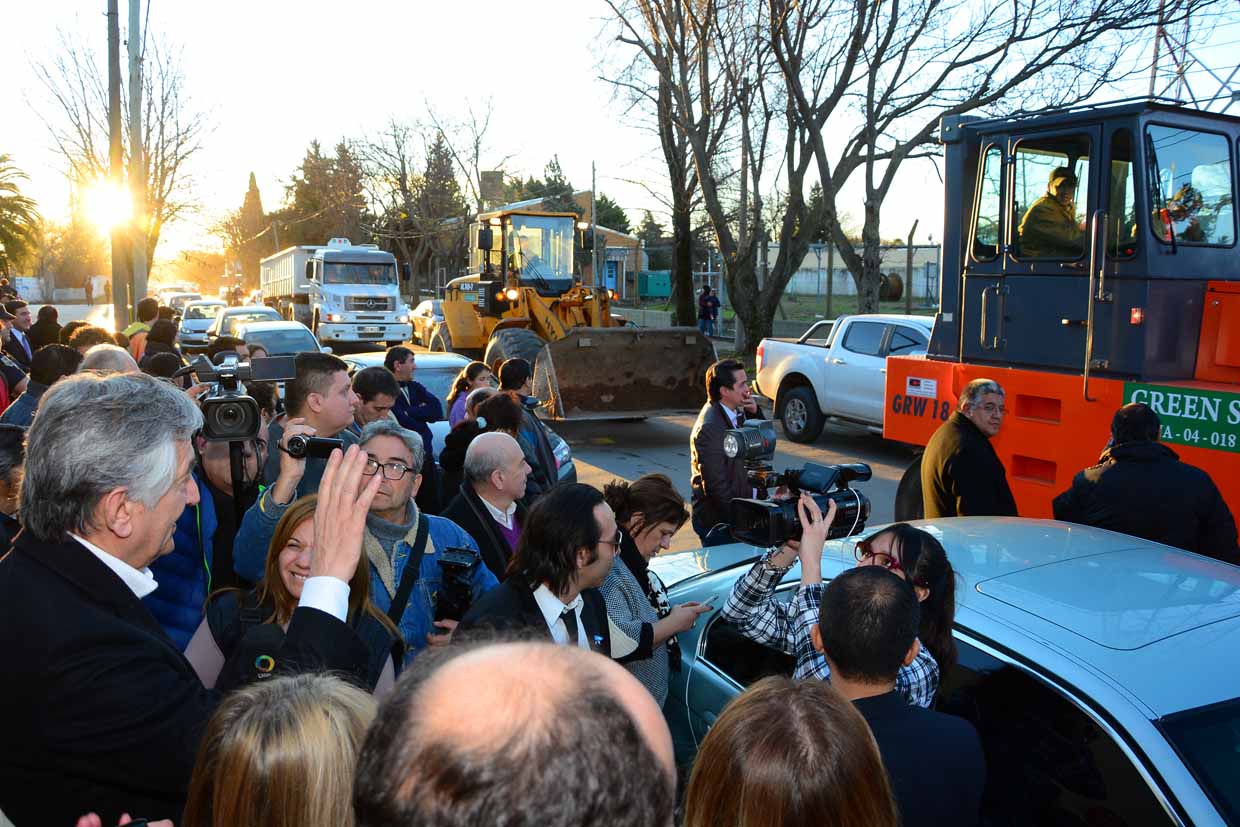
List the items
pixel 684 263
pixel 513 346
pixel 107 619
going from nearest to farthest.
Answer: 1. pixel 107 619
2. pixel 513 346
3. pixel 684 263

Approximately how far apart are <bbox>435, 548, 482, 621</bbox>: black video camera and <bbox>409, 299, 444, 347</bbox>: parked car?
2165 centimetres

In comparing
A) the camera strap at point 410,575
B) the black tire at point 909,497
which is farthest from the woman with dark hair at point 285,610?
the black tire at point 909,497

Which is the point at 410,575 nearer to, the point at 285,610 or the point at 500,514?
the point at 285,610

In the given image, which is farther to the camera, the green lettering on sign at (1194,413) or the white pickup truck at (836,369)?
the white pickup truck at (836,369)

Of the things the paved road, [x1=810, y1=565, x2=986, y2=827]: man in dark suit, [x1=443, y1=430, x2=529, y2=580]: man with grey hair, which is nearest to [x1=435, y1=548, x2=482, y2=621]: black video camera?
[x1=443, y1=430, x2=529, y2=580]: man with grey hair

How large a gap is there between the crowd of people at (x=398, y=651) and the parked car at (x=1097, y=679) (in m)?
0.20

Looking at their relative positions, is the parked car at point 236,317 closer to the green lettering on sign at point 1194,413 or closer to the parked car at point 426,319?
the parked car at point 426,319

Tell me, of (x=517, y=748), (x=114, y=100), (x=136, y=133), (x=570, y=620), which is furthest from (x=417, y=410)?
(x=136, y=133)

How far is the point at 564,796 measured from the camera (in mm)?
977

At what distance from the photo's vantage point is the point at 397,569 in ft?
10.9

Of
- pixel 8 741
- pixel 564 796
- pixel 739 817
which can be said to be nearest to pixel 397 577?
pixel 8 741

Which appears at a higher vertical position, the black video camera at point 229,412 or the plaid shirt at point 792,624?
the black video camera at point 229,412

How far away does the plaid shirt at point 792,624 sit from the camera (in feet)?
→ 8.79

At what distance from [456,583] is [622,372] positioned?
399 inches
